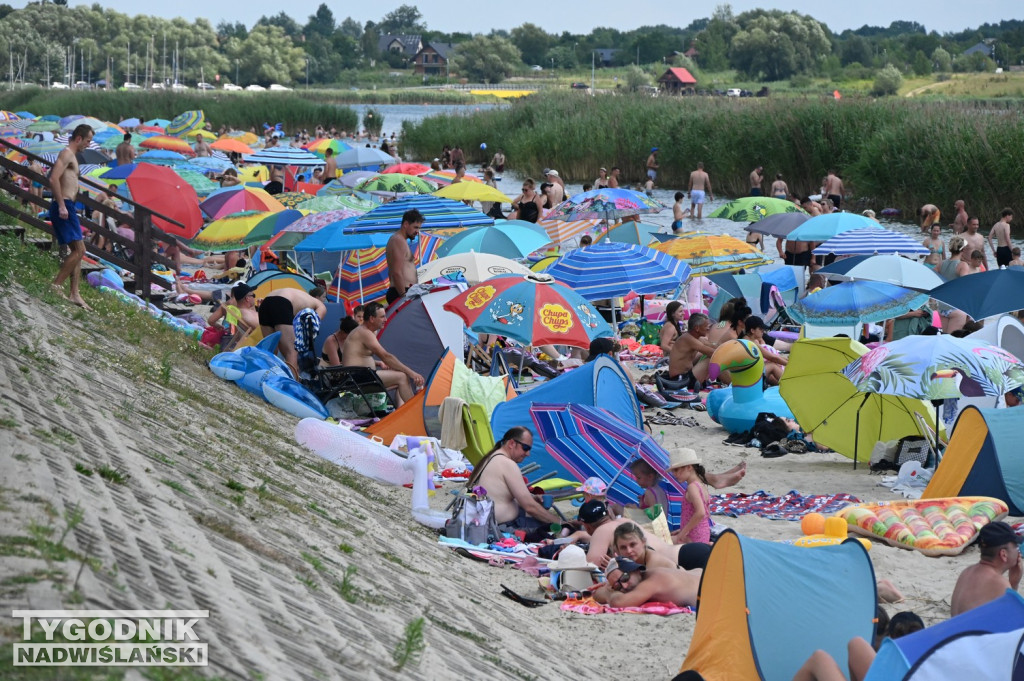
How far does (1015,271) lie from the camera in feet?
36.8

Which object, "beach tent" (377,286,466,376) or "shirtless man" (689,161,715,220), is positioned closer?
"beach tent" (377,286,466,376)

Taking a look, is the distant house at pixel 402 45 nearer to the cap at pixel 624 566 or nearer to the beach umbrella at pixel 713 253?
the beach umbrella at pixel 713 253

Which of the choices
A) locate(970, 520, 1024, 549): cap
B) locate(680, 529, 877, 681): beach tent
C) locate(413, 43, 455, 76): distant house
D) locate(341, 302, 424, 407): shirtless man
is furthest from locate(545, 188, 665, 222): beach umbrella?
locate(413, 43, 455, 76): distant house

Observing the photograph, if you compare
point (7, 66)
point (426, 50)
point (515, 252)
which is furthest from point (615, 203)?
point (426, 50)

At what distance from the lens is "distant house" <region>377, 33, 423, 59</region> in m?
164

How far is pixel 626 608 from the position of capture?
6422 millimetres

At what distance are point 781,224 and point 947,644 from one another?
40.9 ft

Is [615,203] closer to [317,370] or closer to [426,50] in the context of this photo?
[317,370]

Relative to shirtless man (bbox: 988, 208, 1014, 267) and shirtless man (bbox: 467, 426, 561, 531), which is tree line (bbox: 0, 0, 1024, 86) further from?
shirtless man (bbox: 467, 426, 561, 531)

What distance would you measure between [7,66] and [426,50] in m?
62.9

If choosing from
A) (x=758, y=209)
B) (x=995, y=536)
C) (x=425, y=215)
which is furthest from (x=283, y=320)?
(x=758, y=209)

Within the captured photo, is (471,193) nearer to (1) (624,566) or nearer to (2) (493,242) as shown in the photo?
(2) (493,242)

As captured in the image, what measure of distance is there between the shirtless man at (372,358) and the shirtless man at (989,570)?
17.7ft

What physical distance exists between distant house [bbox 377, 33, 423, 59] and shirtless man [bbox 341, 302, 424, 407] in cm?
15614
